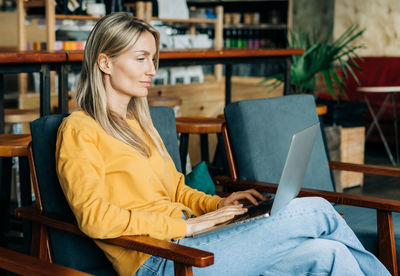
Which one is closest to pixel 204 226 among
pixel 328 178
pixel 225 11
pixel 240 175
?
pixel 240 175

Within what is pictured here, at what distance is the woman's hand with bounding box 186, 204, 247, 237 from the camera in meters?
1.67

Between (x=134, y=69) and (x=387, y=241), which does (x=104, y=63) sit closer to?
(x=134, y=69)

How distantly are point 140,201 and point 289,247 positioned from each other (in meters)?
0.46

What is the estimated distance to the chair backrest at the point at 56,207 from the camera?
1.83 meters

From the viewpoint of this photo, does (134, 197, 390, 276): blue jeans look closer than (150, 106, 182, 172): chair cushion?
Yes

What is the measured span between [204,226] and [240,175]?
83 cm

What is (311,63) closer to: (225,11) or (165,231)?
(165,231)

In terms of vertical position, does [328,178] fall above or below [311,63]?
below

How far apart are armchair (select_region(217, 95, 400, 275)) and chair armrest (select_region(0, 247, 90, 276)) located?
1065 mm

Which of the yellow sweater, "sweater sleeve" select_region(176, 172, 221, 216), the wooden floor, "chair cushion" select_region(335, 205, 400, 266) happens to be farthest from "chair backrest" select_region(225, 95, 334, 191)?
the wooden floor

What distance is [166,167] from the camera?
1969 mm

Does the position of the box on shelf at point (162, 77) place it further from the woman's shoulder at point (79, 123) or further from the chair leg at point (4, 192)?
the woman's shoulder at point (79, 123)

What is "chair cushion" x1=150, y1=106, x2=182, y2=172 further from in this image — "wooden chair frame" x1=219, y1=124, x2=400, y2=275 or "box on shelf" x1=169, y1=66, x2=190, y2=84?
"box on shelf" x1=169, y1=66, x2=190, y2=84

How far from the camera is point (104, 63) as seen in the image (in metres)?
1.82
